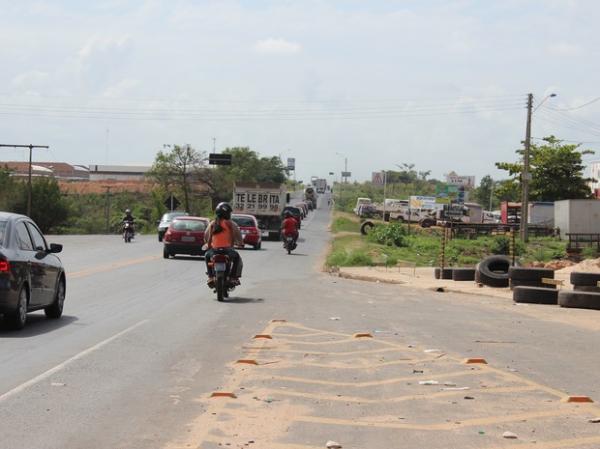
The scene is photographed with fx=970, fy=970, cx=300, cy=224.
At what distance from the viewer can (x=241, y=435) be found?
721 cm

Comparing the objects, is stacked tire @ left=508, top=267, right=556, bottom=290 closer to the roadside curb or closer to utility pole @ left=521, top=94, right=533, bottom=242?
the roadside curb

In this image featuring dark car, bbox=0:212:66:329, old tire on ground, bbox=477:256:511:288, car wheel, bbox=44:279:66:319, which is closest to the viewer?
dark car, bbox=0:212:66:329

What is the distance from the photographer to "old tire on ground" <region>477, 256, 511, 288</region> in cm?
2507

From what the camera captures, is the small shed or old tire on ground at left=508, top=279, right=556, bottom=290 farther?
the small shed

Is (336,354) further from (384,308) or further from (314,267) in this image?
(314,267)

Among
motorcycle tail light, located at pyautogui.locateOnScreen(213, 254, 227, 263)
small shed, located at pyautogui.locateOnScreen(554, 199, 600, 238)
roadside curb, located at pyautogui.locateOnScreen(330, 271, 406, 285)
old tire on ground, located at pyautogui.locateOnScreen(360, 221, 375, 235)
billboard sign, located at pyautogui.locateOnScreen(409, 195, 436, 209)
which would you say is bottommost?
roadside curb, located at pyautogui.locateOnScreen(330, 271, 406, 285)

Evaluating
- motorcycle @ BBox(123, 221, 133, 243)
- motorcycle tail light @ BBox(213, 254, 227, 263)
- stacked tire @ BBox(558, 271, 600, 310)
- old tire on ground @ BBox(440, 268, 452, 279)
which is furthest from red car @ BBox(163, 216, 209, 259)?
stacked tire @ BBox(558, 271, 600, 310)

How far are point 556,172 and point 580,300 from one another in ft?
216

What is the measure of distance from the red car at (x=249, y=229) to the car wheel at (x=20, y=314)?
103ft

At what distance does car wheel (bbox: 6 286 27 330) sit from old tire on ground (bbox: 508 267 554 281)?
12948 mm

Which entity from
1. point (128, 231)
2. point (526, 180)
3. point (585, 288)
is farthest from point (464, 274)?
point (526, 180)

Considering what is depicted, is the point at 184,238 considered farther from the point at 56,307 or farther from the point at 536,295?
the point at 56,307

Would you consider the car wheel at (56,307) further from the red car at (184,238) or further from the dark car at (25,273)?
the red car at (184,238)

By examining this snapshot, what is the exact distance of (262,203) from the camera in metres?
58.3
